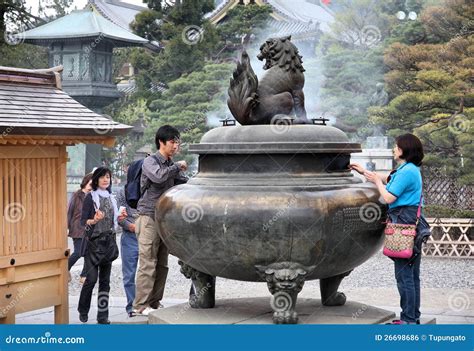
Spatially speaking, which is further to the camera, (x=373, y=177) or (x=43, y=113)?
(x=43, y=113)

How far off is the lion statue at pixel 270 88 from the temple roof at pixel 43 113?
53.8 inches

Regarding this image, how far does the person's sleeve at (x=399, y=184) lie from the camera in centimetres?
555

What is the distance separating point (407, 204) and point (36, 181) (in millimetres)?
3039

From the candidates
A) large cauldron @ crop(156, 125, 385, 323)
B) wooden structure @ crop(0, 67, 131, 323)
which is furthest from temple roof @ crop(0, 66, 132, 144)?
large cauldron @ crop(156, 125, 385, 323)

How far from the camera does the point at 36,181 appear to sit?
6.57m

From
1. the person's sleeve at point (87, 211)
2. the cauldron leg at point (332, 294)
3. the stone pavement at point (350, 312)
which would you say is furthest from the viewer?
the person's sleeve at point (87, 211)

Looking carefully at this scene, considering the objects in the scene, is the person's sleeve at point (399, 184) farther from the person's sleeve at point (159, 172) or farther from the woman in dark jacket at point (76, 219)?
the woman in dark jacket at point (76, 219)

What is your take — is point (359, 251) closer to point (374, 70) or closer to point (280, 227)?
point (280, 227)

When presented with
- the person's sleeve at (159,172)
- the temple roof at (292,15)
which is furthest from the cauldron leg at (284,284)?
the temple roof at (292,15)

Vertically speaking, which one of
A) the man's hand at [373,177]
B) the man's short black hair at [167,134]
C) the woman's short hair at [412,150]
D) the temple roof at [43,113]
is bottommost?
the man's hand at [373,177]

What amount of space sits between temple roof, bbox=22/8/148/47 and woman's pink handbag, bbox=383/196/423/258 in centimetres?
1626

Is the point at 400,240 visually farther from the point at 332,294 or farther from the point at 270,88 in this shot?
the point at 270,88

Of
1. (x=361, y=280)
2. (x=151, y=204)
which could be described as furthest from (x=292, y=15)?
(x=151, y=204)

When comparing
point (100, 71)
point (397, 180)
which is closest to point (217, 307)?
point (397, 180)
